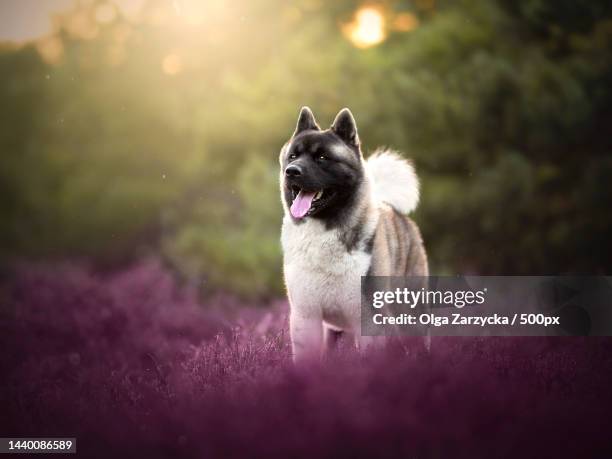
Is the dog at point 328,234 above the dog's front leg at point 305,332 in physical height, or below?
above

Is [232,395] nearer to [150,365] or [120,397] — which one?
[120,397]

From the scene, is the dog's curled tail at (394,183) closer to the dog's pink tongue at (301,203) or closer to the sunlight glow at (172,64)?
the dog's pink tongue at (301,203)

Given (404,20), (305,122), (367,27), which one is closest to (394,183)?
(305,122)

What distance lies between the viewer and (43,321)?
6.07 m

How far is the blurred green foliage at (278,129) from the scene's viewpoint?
9906 mm

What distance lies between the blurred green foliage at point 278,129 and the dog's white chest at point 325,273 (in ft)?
19.8

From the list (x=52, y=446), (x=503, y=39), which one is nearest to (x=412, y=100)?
(x=503, y=39)

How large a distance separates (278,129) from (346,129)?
8138 millimetres

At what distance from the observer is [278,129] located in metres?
12.4

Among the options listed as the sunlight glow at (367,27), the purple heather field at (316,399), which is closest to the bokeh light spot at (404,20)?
the sunlight glow at (367,27)

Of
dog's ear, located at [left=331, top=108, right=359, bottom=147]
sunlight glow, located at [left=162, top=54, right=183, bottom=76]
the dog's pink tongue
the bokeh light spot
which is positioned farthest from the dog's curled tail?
sunlight glow, located at [left=162, top=54, right=183, bottom=76]

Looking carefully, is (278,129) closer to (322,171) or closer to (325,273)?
(322,171)

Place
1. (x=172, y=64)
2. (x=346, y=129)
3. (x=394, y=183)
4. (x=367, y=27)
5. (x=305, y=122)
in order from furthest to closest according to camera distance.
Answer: (x=172, y=64)
(x=367, y=27)
(x=394, y=183)
(x=305, y=122)
(x=346, y=129)

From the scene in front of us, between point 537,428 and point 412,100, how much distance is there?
8102mm
